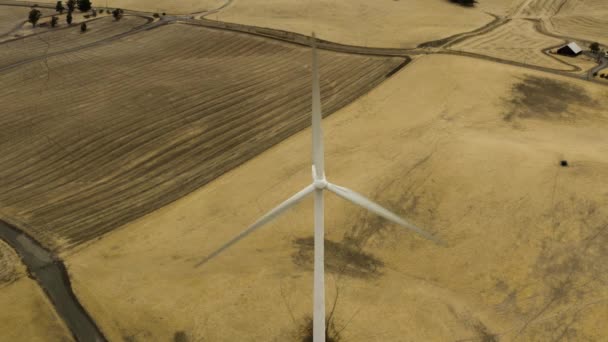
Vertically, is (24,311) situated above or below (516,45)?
below

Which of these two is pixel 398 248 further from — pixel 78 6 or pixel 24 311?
pixel 78 6

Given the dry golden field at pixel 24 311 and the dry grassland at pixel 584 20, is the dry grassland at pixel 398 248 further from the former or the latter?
the dry grassland at pixel 584 20

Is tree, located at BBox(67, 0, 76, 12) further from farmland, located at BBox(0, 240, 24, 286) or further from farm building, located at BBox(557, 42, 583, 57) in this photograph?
farm building, located at BBox(557, 42, 583, 57)

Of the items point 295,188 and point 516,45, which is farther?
point 516,45

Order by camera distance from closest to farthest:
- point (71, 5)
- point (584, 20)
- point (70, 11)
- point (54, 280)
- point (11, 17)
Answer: point (54, 280) < point (584, 20) < point (70, 11) < point (11, 17) < point (71, 5)

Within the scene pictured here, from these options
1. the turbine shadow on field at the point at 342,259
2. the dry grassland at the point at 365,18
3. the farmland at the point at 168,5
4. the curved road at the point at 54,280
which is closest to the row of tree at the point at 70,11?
the farmland at the point at 168,5

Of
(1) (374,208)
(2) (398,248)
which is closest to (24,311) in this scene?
(1) (374,208)

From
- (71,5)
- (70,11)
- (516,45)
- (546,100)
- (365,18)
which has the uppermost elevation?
(71,5)

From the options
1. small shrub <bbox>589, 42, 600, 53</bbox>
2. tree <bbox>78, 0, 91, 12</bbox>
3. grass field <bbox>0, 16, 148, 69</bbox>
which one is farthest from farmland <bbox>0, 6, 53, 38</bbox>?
small shrub <bbox>589, 42, 600, 53</bbox>

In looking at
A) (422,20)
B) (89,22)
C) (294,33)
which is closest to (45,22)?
(89,22)
